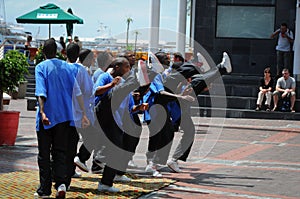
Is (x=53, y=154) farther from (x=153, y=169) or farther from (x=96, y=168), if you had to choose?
(x=153, y=169)

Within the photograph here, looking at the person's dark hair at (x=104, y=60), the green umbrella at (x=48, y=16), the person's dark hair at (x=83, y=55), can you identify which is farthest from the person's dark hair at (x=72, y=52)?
the green umbrella at (x=48, y=16)

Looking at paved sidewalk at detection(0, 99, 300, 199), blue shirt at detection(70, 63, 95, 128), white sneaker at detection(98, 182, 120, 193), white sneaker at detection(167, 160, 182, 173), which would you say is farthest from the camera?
white sneaker at detection(167, 160, 182, 173)

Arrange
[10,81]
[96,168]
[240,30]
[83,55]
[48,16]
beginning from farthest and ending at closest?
[48,16]
[240,30]
[10,81]
[83,55]
[96,168]

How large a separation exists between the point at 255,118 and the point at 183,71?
10.3 meters

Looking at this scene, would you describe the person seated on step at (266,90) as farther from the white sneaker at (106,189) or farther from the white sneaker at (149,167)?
the white sneaker at (106,189)

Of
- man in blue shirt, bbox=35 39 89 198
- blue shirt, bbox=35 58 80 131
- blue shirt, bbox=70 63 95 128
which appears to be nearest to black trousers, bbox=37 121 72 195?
man in blue shirt, bbox=35 39 89 198

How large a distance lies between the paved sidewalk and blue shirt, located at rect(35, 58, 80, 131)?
5.10ft

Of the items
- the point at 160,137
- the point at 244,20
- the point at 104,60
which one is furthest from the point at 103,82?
the point at 244,20

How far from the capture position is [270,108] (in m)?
19.5

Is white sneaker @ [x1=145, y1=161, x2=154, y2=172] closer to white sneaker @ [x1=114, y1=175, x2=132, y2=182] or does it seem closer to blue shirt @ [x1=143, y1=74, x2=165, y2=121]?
white sneaker @ [x1=114, y1=175, x2=132, y2=182]

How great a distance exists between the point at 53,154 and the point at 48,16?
17.7 metres

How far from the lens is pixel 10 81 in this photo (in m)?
11.8

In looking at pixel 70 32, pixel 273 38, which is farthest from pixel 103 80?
pixel 70 32

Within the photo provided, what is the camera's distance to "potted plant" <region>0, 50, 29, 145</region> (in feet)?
38.5
